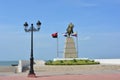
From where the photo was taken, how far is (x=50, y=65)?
40.1 m

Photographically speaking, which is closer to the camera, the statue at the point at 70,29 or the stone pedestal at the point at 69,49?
the stone pedestal at the point at 69,49

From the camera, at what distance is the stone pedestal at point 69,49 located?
47456mm

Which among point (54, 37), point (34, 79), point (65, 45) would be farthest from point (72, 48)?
point (34, 79)

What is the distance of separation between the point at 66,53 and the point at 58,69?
31.2 ft

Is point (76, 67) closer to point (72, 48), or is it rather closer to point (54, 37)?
point (72, 48)

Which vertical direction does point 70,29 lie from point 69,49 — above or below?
above

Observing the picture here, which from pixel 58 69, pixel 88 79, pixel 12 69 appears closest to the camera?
pixel 88 79

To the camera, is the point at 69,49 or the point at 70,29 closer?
the point at 69,49

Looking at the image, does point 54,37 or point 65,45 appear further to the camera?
point 54,37

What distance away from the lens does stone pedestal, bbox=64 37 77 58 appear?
47.5 metres

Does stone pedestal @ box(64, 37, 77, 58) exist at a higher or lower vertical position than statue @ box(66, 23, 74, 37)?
lower

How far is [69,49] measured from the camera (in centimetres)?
4756

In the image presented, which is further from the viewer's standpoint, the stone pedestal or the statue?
the statue

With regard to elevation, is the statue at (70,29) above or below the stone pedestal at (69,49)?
above
